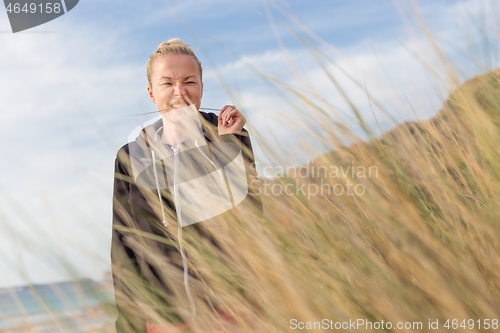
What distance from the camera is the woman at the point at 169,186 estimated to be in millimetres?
848

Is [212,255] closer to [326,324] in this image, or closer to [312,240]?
[312,240]

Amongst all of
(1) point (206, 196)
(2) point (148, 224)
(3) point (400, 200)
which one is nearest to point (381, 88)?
(3) point (400, 200)

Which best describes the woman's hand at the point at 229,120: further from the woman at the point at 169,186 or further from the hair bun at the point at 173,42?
the hair bun at the point at 173,42

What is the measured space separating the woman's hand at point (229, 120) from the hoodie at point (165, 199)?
1.5 inches

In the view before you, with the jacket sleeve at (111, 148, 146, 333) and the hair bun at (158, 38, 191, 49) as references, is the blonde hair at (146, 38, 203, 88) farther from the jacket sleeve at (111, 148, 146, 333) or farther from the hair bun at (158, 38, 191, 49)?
the jacket sleeve at (111, 148, 146, 333)

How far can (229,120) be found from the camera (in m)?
1.11

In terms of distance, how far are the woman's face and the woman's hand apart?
163mm

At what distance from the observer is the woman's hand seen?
1082 mm

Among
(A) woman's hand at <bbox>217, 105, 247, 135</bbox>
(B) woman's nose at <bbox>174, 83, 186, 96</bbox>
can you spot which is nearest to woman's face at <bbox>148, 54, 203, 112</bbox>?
(B) woman's nose at <bbox>174, 83, 186, 96</bbox>

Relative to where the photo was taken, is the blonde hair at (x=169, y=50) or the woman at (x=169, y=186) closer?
the woman at (x=169, y=186)

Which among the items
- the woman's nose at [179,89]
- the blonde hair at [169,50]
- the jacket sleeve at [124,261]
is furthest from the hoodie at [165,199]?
the blonde hair at [169,50]

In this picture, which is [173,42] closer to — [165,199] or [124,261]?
[165,199]

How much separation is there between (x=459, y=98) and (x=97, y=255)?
101cm

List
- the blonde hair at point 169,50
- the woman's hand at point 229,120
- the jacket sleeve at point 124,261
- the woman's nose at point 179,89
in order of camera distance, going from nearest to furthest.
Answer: the jacket sleeve at point 124,261, the woman's hand at point 229,120, the woman's nose at point 179,89, the blonde hair at point 169,50
